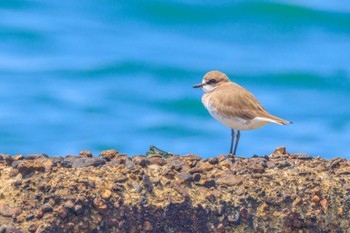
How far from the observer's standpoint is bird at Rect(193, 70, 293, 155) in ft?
41.6

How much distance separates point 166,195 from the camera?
9828 millimetres

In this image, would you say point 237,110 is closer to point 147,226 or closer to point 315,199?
point 315,199

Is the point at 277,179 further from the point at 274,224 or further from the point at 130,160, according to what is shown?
the point at 130,160

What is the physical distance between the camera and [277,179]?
34.9 feet

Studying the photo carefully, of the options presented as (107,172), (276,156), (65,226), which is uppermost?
(276,156)

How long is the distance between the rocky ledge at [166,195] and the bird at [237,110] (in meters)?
1.55

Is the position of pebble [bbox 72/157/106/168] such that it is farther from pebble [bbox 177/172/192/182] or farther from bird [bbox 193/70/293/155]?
bird [bbox 193/70/293/155]

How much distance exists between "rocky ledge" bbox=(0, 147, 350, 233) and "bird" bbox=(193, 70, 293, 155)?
1551 millimetres

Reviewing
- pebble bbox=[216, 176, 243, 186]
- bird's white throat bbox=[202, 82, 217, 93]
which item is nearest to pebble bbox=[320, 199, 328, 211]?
pebble bbox=[216, 176, 243, 186]

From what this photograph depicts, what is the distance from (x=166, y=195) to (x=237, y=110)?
10.8ft

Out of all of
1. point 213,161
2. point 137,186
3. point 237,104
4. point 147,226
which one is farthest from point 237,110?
point 147,226

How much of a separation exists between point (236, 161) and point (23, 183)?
304 centimetres

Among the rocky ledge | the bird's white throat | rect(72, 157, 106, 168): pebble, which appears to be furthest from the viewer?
the bird's white throat

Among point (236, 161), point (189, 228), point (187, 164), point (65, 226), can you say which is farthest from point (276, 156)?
point (65, 226)
